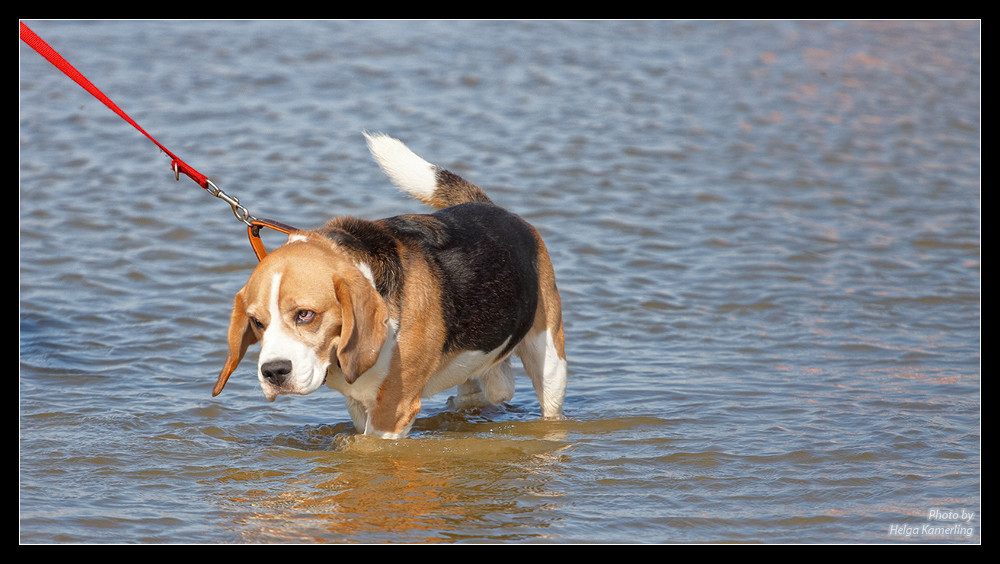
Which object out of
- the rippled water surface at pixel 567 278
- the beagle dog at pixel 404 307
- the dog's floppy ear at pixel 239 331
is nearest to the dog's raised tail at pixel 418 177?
the beagle dog at pixel 404 307

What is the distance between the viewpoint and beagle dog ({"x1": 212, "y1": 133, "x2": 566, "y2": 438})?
15.6 ft

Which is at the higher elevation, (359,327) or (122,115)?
(122,115)

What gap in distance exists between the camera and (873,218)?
1120 cm

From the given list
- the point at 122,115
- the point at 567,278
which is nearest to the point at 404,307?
the point at 122,115

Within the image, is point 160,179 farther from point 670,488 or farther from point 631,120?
point 670,488

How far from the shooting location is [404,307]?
5.26 metres

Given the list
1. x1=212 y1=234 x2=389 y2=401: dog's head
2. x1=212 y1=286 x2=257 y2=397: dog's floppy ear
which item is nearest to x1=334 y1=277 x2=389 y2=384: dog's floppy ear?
x1=212 y1=234 x2=389 y2=401: dog's head

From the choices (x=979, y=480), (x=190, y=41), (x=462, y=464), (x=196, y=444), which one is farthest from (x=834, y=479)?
(x=190, y=41)

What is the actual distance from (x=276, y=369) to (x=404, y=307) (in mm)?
810

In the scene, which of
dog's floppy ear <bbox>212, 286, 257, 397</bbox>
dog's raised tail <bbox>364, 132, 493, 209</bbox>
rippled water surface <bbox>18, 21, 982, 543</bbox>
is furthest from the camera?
dog's raised tail <bbox>364, 132, 493, 209</bbox>

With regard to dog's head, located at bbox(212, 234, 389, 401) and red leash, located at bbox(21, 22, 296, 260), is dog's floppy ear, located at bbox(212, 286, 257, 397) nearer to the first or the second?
dog's head, located at bbox(212, 234, 389, 401)

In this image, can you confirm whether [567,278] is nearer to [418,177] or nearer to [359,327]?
[418,177]

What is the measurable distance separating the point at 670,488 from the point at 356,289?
1.84 metres

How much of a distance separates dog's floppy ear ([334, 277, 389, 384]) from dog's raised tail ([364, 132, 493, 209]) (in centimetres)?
149
